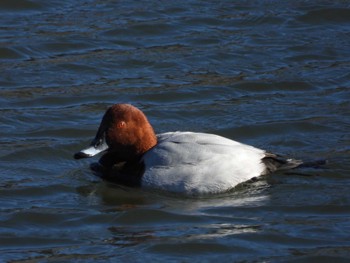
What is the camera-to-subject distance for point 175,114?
10.6 metres

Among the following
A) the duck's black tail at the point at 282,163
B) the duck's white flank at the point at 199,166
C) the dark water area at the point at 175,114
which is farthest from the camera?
the duck's black tail at the point at 282,163

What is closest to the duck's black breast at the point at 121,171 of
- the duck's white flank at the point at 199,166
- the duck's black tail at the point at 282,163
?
the duck's white flank at the point at 199,166

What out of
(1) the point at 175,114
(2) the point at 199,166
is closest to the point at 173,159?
(2) the point at 199,166

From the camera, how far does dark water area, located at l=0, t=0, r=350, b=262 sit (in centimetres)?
752

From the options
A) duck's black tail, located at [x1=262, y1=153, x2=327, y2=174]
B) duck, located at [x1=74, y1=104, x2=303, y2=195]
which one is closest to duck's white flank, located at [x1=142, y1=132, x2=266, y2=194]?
duck, located at [x1=74, y1=104, x2=303, y2=195]

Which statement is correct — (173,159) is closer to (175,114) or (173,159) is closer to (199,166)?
(199,166)

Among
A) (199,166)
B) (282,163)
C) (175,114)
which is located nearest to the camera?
(199,166)

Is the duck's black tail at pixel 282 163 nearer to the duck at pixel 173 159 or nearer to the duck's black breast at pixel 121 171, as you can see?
the duck at pixel 173 159

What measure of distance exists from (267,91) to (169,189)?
307 cm

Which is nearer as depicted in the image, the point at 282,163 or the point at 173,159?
the point at 173,159

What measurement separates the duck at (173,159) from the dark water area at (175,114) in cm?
10

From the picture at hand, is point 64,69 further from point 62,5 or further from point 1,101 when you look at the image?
point 62,5

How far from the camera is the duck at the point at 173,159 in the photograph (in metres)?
8.50

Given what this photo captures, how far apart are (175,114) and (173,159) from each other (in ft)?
7.02
